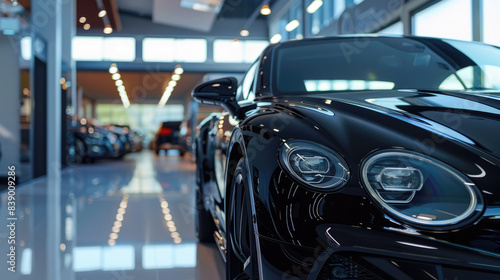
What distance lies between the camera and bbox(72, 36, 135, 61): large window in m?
21.3

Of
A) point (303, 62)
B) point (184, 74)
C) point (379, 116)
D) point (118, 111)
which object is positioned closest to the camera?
point (379, 116)

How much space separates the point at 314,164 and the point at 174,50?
72.3ft

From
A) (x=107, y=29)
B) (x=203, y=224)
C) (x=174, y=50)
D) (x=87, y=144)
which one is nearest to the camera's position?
(x=203, y=224)

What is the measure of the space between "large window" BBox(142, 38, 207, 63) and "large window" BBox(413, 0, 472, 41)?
14.1m

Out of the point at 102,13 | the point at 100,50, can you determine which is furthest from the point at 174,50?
the point at 102,13

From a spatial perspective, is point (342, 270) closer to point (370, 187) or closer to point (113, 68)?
point (370, 187)

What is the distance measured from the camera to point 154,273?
266 cm

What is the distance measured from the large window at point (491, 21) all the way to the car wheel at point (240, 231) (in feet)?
20.7

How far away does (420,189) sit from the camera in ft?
4.10

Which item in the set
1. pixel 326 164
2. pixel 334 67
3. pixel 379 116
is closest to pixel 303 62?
pixel 334 67

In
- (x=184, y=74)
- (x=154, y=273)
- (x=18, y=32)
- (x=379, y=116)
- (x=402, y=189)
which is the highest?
(x=184, y=74)

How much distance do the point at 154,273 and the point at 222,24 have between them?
2132cm

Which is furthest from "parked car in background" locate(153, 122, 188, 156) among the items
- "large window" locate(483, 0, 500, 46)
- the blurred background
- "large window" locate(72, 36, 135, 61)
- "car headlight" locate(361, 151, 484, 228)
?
"car headlight" locate(361, 151, 484, 228)

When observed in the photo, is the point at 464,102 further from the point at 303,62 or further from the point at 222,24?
the point at 222,24
